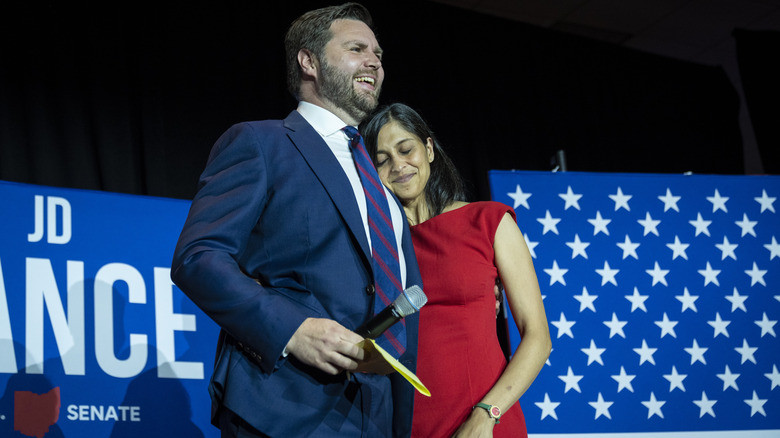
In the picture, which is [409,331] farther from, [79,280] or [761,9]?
[761,9]

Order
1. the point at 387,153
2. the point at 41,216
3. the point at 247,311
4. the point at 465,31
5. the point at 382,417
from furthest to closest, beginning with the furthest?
the point at 465,31
the point at 41,216
the point at 387,153
the point at 382,417
the point at 247,311

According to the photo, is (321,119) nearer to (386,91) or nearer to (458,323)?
(458,323)

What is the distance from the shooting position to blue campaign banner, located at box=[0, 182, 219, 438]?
2.12m

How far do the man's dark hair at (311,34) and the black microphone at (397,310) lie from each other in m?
0.63

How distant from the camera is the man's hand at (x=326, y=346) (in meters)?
1.08

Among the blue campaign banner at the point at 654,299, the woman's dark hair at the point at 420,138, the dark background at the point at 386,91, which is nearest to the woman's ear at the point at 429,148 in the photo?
the woman's dark hair at the point at 420,138

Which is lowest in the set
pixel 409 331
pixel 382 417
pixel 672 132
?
pixel 382 417

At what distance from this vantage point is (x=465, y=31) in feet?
15.0

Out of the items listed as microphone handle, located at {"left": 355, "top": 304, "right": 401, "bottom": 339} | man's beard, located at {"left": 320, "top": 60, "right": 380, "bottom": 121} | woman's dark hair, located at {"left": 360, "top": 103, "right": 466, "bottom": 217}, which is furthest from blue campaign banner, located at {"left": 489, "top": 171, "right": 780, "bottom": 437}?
microphone handle, located at {"left": 355, "top": 304, "right": 401, "bottom": 339}

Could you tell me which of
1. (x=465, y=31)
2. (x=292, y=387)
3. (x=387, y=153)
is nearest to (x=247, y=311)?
(x=292, y=387)

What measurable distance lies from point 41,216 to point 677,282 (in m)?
2.11

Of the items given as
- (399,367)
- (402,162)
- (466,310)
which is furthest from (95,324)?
(399,367)

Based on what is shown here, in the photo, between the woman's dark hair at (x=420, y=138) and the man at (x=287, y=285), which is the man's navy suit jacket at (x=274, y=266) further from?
the woman's dark hair at (x=420, y=138)

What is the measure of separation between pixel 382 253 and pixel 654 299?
1.67 m
